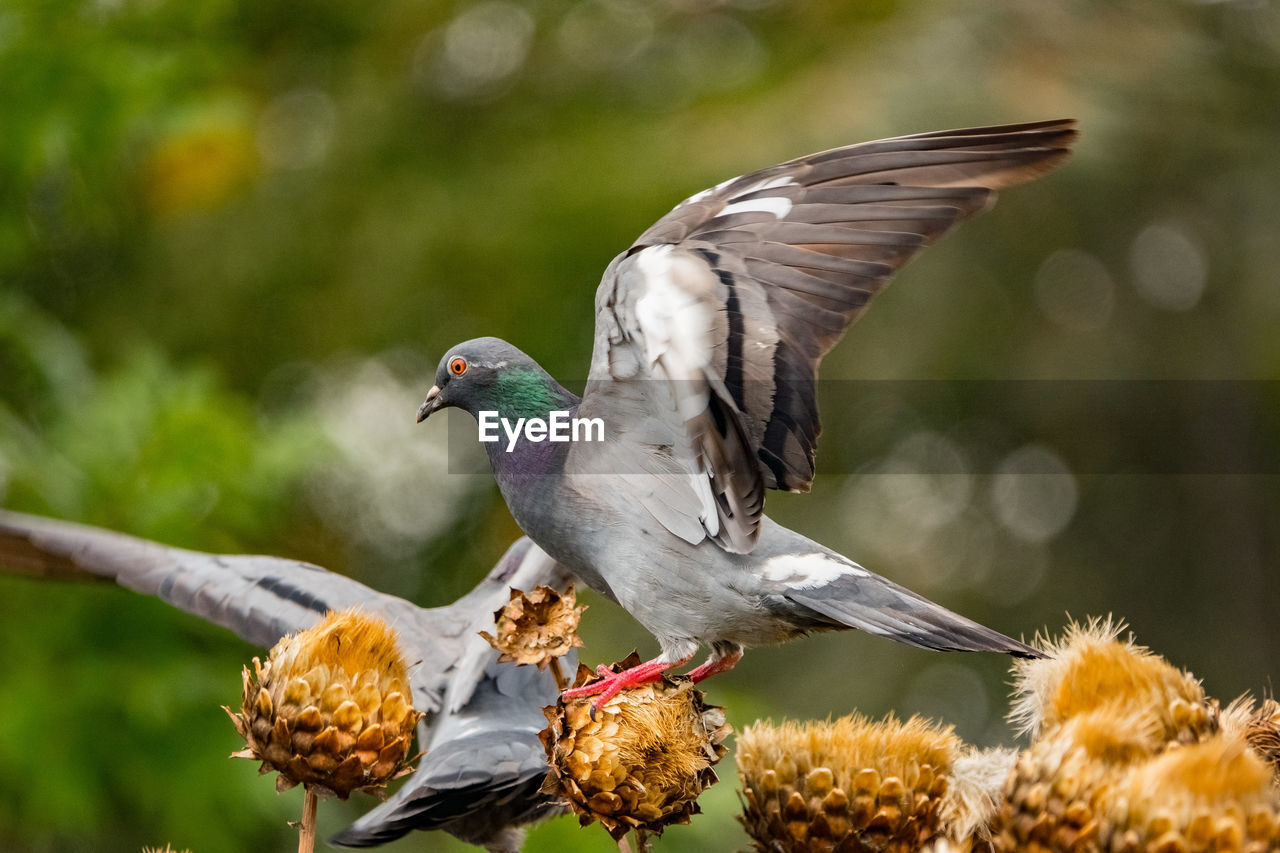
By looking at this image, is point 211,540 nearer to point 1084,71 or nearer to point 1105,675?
point 1105,675

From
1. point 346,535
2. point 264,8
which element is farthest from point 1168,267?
point 264,8

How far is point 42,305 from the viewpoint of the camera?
15.1ft

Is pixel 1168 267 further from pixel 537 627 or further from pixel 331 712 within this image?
pixel 331 712

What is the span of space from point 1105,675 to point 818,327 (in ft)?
1.76

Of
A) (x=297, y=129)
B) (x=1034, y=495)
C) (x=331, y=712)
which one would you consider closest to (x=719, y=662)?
(x=331, y=712)

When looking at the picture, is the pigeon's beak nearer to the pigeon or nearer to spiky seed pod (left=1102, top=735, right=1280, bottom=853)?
the pigeon

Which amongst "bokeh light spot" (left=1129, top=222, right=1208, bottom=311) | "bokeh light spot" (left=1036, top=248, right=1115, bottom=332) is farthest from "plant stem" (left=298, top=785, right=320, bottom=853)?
"bokeh light spot" (left=1129, top=222, right=1208, bottom=311)

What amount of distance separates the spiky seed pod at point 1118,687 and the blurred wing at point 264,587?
1.21 m

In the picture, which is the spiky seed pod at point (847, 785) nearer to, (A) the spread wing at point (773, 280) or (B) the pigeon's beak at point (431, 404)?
(A) the spread wing at point (773, 280)

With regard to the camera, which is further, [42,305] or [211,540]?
[42,305]

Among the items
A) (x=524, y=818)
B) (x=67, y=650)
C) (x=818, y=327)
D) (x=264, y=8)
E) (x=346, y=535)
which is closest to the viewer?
(x=818, y=327)

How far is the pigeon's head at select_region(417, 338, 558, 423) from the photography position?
5.78ft

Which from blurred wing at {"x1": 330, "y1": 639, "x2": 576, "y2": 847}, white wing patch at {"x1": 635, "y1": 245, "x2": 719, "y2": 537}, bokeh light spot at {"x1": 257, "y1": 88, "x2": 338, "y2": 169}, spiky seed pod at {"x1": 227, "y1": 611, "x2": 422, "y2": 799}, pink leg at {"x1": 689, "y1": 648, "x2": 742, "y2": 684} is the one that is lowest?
blurred wing at {"x1": 330, "y1": 639, "x2": 576, "y2": 847}

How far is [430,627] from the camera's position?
2.28 m
